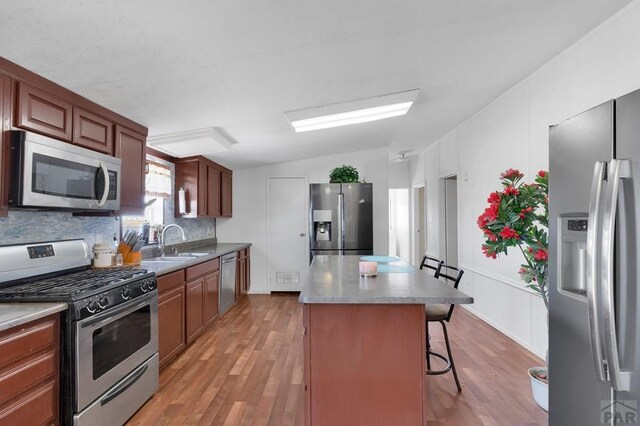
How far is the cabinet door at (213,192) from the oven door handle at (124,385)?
101 inches

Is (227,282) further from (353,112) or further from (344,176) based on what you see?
(353,112)

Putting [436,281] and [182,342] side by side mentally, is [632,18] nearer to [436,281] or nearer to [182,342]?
[436,281]

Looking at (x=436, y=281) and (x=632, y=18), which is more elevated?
(x=632, y=18)

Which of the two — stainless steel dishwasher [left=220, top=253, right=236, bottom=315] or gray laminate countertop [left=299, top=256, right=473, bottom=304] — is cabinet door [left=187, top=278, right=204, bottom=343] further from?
gray laminate countertop [left=299, top=256, right=473, bottom=304]

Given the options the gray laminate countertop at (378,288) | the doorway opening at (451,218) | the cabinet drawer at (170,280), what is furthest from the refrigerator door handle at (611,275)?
the doorway opening at (451,218)

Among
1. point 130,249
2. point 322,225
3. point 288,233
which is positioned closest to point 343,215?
point 322,225

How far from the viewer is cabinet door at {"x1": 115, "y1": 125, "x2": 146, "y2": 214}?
2586mm

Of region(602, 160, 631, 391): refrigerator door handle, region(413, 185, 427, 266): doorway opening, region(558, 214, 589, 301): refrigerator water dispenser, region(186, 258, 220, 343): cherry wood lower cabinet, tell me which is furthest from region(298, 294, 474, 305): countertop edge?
region(413, 185, 427, 266): doorway opening

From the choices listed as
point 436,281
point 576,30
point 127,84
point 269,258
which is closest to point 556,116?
point 576,30

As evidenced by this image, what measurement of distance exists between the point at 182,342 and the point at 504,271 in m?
3.28

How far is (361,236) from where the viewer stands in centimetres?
490

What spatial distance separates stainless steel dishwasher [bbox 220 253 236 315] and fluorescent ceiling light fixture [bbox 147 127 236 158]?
1387 millimetres

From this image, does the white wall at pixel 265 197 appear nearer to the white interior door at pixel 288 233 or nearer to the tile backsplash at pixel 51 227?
the white interior door at pixel 288 233

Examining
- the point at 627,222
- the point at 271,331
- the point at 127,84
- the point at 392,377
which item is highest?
the point at 127,84
